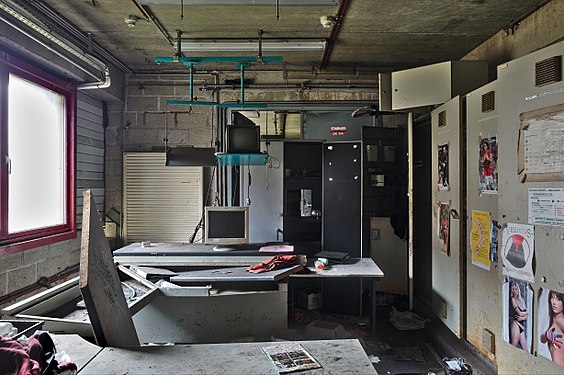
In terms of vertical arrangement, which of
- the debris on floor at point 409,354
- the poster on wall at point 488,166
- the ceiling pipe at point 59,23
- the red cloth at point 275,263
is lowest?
the debris on floor at point 409,354

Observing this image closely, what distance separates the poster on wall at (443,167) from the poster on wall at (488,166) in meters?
0.51

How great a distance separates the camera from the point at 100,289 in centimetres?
168

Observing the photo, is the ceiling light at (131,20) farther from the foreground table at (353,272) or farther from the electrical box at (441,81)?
the foreground table at (353,272)

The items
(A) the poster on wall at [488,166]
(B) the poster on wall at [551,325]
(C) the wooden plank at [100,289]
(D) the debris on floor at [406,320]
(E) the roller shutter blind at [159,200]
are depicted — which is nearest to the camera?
(C) the wooden plank at [100,289]

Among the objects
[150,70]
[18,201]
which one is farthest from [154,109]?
[18,201]

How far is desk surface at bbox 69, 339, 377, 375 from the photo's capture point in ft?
4.87

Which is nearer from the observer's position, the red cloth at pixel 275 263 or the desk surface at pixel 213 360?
the desk surface at pixel 213 360

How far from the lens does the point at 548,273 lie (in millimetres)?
1944

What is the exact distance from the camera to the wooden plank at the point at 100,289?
1598 millimetres

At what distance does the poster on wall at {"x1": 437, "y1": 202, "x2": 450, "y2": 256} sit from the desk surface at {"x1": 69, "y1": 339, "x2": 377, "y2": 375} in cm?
176

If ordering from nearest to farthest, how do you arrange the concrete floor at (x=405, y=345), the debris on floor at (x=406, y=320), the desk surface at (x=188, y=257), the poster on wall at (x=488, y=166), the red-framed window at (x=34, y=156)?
the poster on wall at (x=488, y=166)
the red-framed window at (x=34, y=156)
the concrete floor at (x=405, y=345)
the desk surface at (x=188, y=257)
the debris on floor at (x=406, y=320)

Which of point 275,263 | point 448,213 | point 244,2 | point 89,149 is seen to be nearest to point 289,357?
point 275,263

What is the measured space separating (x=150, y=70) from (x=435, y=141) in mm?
3308

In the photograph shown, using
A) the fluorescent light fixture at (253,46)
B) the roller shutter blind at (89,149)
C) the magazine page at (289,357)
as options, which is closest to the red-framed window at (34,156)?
the roller shutter blind at (89,149)
